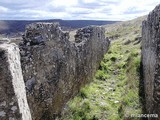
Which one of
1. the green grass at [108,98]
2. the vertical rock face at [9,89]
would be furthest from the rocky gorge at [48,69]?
the vertical rock face at [9,89]

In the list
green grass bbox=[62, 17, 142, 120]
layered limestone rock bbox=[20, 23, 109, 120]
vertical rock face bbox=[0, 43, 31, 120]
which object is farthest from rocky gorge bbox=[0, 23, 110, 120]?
vertical rock face bbox=[0, 43, 31, 120]

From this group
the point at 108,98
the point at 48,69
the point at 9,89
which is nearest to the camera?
the point at 9,89

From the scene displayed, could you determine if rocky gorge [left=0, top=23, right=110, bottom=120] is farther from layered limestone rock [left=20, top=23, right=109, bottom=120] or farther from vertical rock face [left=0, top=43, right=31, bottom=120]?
vertical rock face [left=0, top=43, right=31, bottom=120]

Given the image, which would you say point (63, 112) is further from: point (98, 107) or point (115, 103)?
point (115, 103)

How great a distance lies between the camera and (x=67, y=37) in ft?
50.2

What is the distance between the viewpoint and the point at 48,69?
12836mm

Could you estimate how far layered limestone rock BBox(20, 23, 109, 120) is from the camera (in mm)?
11455

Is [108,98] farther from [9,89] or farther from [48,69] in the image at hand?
[9,89]

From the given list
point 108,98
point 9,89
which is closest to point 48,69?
point 108,98

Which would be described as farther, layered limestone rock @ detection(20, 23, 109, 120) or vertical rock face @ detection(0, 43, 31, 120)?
layered limestone rock @ detection(20, 23, 109, 120)

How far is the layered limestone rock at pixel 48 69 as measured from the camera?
37.6ft

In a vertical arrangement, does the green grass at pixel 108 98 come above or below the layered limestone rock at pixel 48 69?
below

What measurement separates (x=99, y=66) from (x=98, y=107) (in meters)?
9.14

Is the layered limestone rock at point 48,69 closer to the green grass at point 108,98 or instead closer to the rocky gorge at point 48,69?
the rocky gorge at point 48,69
